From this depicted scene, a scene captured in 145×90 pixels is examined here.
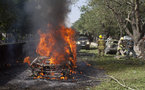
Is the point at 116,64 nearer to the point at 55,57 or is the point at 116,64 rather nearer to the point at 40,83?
the point at 55,57

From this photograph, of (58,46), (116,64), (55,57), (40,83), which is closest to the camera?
(40,83)

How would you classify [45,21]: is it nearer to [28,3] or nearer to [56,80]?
[56,80]

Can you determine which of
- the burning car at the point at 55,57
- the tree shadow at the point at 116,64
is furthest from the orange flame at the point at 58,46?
the tree shadow at the point at 116,64

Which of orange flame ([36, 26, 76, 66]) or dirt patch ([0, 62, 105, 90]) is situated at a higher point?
orange flame ([36, 26, 76, 66])

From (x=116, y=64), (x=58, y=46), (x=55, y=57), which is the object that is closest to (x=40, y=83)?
(x=55, y=57)

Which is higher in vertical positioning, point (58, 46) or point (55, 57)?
point (58, 46)

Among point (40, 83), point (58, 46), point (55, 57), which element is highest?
point (58, 46)

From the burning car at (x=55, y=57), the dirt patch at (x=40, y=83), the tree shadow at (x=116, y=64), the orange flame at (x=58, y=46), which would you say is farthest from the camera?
the tree shadow at (x=116, y=64)

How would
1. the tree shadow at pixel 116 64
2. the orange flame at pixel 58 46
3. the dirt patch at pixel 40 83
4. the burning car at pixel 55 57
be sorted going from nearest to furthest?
the dirt patch at pixel 40 83
the burning car at pixel 55 57
the orange flame at pixel 58 46
the tree shadow at pixel 116 64

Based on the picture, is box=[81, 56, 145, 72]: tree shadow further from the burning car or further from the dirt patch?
the burning car

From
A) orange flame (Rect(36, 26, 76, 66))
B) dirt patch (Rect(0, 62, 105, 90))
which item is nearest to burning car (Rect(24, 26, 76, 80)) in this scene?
orange flame (Rect(36, 26, 76, 66))

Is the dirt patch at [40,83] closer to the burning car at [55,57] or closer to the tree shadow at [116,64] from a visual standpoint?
the burning car at [55,57]

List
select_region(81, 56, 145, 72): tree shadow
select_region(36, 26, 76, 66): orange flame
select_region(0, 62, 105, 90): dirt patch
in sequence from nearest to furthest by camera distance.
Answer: select_region(0, 62, 105, 90): dirt patch → select_region(36, 26, 76, 66): orange flame → select_region(81, 56, 145, 72): tree shadow

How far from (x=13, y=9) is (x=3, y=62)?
7.73m
